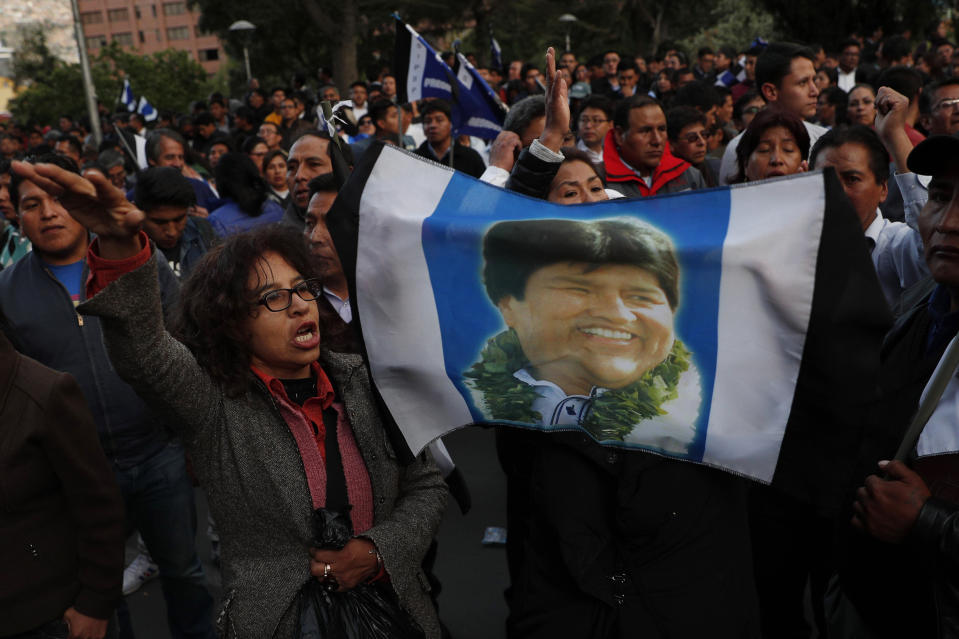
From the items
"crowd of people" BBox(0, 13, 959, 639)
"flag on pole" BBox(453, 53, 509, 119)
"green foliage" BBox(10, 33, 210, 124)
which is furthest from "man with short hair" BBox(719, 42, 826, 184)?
"green foliage" BBox(10, 33, 210, 124)

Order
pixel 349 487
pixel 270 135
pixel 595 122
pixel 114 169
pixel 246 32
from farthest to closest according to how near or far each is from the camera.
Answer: pixel 246 32, pixel 270 135, pixel 114 169, pixel 595 122, pixel 349 487

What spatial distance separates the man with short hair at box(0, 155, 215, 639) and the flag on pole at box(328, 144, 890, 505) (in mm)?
1272

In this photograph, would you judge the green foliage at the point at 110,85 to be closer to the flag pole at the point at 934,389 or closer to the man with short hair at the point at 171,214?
the man with short hair at the point at 171,214

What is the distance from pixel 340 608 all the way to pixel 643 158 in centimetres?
363

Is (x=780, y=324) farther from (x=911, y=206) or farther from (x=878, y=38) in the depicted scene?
(x=878, y=38)

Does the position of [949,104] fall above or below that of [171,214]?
above

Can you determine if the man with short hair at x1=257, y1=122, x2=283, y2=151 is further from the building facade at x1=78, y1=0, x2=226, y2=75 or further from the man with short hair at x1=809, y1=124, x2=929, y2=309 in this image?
the building facade at x1=78, y1=0, x2=226, y2=75

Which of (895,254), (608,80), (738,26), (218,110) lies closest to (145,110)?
(218,110)

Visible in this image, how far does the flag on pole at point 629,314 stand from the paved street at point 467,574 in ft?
6.25

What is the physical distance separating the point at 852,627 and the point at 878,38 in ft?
58.3

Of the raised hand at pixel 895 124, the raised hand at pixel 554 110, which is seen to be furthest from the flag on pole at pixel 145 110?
the raised hand at pixel 895 124

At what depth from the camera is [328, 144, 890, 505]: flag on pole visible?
6.29 ft

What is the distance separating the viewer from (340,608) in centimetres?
223

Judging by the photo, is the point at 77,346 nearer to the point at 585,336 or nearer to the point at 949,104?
the point at 585,336
